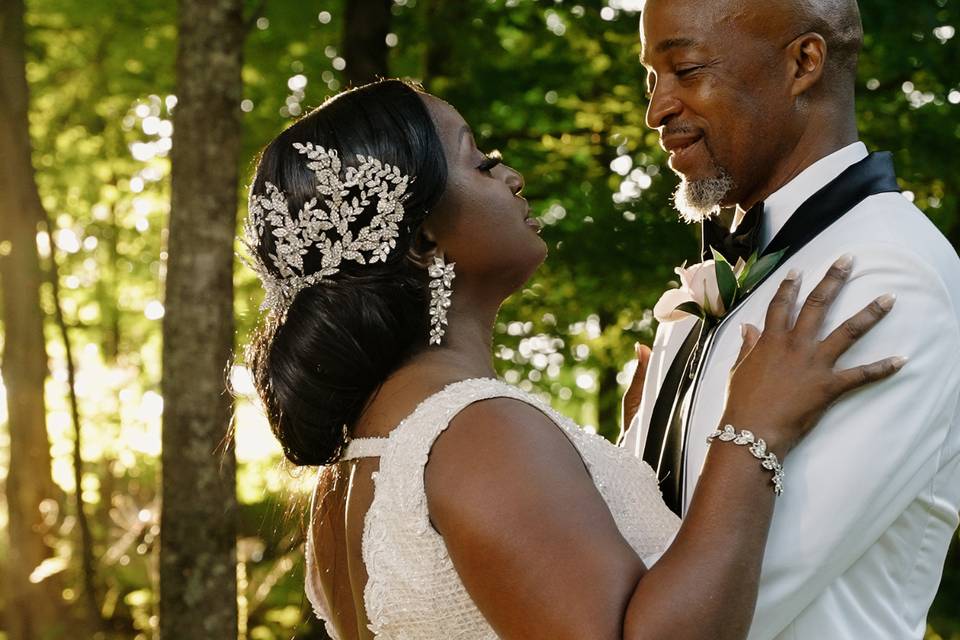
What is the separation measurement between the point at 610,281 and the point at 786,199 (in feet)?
16.4

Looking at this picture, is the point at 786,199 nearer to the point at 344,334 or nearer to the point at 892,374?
the point at 892,374

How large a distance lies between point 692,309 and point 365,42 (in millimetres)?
5518

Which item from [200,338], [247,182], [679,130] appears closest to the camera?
[679,130]

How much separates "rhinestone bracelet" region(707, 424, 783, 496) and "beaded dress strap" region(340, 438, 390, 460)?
704mm

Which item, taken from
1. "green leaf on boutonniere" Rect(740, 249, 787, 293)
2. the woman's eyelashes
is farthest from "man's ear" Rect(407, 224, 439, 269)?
"green leaf on boutonniere" Rect(740, 249, 787, 293)

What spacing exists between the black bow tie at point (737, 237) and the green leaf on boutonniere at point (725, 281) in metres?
0.16

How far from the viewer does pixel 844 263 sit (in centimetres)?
218

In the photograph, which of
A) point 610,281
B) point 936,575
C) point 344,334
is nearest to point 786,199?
point 936,575

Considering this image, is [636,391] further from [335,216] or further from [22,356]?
[22,356]

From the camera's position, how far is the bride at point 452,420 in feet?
6.58

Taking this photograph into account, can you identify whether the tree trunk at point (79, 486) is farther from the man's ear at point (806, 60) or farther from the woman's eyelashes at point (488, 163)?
the man's ear at point (806, 60)

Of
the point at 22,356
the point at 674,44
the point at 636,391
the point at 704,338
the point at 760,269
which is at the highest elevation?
the point at 674,44

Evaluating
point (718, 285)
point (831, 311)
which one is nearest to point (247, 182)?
point (718, 285)

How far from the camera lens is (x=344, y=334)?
2414mm
